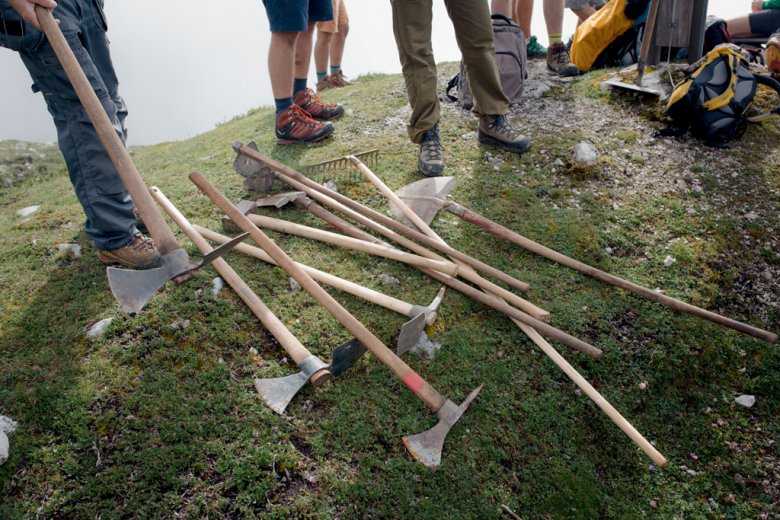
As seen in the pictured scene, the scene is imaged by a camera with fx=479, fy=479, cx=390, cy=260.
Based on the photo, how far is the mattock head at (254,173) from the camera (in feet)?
11.9

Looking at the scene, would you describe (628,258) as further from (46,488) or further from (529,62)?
(529,62)

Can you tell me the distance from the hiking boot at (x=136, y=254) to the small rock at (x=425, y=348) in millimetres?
1698

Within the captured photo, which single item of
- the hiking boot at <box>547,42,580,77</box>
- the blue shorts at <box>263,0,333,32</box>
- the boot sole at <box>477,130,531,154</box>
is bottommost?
the boot sole at <box>477,130,531,154</box>

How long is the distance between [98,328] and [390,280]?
1.65 meters

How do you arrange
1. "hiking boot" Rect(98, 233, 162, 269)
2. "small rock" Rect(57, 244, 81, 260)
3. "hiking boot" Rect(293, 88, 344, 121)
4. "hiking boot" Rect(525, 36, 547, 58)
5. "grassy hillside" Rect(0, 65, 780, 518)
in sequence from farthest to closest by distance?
"hiking boot" Rect(525, 36, 547, 58) → "hiking boot" Rect(293, 88, 344, 121) → "small rock" Rect(57, 244, 81, 260) → "hiking boot" Rect(98, 233, 162, 269) → "grassy hillside" Rect(0, 65, 780, 518)

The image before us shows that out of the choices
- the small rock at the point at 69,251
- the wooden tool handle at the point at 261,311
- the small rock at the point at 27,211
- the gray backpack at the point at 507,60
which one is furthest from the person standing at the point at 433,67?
the small rock at the point at 27,211

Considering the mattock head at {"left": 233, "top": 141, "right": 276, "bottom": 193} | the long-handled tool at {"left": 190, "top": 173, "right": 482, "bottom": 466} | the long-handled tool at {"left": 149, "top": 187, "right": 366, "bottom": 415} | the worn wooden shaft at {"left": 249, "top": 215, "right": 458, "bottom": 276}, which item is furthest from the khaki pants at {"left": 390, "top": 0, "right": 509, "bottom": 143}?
the long-handled tool at {"left": 149, "top": 187, "right": 366, "bottom": 415}

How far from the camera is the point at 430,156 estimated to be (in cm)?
400

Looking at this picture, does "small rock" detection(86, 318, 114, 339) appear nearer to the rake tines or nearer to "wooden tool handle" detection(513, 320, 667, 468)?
the rake tines

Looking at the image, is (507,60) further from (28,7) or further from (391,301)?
(28,7)

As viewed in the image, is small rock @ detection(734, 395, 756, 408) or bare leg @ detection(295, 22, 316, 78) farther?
bare leg @ detection(295, 22, 316, 78)

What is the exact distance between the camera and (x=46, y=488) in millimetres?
1966

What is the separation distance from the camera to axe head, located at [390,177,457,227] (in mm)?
3391

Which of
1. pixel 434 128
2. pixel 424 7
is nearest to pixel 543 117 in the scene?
pixel 434 128
